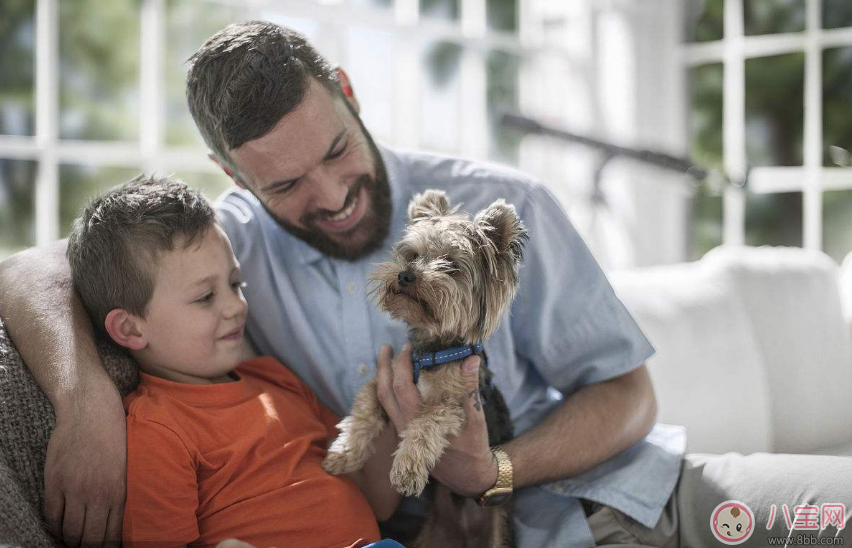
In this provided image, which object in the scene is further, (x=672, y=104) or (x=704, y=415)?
(x=672, y=104)

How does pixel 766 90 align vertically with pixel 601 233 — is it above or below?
above

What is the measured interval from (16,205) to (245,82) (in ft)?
6.10

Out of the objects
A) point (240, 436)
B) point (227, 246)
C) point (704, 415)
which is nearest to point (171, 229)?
point (227, 246)

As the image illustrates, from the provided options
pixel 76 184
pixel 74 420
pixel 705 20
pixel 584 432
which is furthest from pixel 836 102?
pixel 74 420

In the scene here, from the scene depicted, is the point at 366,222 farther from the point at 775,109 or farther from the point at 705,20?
the point at 705,20

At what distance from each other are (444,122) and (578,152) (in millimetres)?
907

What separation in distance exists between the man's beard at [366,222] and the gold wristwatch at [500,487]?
1.81ft

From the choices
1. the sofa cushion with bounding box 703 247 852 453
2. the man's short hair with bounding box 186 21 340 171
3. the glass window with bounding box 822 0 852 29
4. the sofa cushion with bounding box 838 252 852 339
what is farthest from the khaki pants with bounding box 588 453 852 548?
the glass window with bounding box 822 0 852 29

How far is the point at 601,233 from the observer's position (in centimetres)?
459

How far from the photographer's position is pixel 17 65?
285 centimetres

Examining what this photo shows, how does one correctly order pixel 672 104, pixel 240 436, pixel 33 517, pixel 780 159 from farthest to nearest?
pixel 672 104 → pixel 780 159 → pixel 240 436 → pixel 33 517

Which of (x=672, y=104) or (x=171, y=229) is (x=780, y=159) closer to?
(x=672, y=104)

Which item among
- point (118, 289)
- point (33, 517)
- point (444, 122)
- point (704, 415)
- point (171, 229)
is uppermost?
point (444, 122)

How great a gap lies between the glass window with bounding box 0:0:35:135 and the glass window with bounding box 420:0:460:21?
6.91 feet
